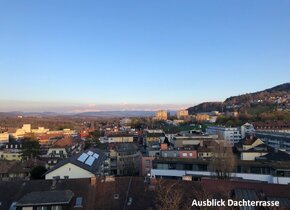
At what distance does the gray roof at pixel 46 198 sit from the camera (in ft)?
50.0

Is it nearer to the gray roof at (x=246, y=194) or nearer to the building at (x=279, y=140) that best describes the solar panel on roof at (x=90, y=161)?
the gray roof at (x=246, y=194)

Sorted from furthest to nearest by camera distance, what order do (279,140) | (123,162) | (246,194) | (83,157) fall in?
(279,140) < (123,162) < (83,157) < (246,194)

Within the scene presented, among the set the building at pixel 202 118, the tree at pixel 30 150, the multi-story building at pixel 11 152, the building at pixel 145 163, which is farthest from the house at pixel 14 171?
the building at pixel 202 118

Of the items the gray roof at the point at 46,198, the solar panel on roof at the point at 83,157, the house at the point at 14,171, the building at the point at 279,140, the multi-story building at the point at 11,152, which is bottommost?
the multi-story building at the point at 11,152

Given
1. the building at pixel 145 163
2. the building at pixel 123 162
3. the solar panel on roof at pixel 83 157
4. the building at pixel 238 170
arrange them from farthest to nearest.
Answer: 1. the building at pixel 123 162
2. the building at pixel 145 163
3. the solar panel on roof at pixel 83 157
4. the building at pixel 238 170

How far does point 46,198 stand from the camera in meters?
15.5

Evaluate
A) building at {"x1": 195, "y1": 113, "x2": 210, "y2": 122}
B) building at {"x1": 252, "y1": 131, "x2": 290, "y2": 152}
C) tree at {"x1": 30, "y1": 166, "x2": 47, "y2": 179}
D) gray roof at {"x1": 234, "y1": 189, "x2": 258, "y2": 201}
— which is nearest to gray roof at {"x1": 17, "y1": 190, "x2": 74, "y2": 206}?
gray roof at {"x1": 234, "y1": 189, "x2": 258, "y2": 201}

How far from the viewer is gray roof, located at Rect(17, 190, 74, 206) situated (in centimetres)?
1523

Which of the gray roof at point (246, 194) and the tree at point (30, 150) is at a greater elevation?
the gray roof at point (246, 194)

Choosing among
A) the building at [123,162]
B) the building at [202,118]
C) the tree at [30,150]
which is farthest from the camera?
the building at [202,118]

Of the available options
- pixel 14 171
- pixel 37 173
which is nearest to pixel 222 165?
pixel 37 173

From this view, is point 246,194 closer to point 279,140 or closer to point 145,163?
point 145,163

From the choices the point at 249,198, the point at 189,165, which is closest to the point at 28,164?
the point at 189,165

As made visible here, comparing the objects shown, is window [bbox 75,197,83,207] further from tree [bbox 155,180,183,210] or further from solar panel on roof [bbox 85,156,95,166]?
solar panel on roof [bbox 85,156,95,166]
